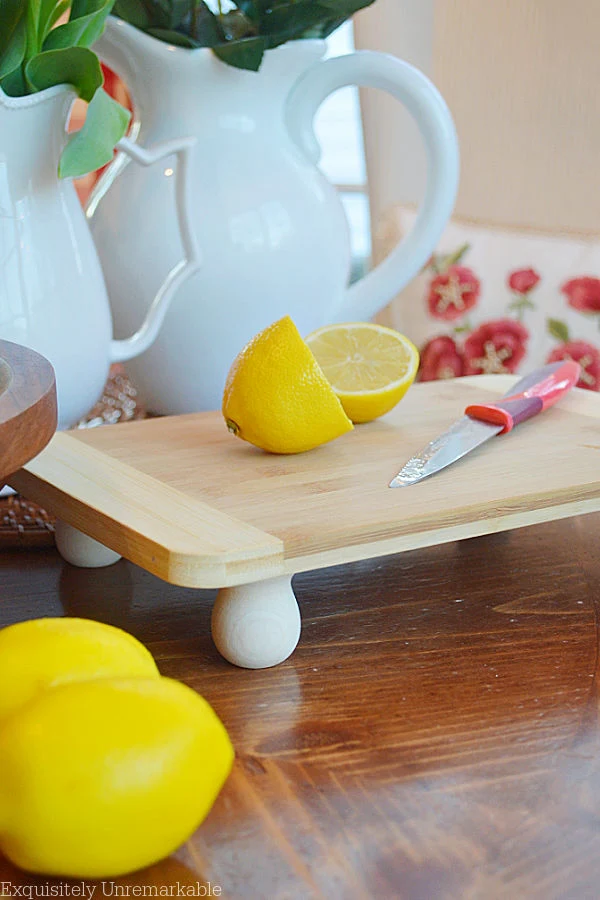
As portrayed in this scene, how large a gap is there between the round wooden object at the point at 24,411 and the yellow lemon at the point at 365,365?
0.98 feet

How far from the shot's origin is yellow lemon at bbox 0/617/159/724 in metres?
0.37

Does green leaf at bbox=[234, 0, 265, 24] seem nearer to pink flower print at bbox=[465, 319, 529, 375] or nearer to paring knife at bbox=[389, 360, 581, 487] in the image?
paring knife at bbox=[389, 360, 581, 487]

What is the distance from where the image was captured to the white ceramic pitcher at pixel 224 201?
92 cm

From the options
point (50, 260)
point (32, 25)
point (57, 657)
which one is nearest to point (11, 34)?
point (32, 25)

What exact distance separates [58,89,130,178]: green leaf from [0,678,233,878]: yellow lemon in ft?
1.63

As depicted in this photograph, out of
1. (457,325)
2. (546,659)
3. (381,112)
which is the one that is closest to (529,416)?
(546,659)

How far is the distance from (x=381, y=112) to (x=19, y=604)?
1.48 meters

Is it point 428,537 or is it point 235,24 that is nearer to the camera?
point 428,537

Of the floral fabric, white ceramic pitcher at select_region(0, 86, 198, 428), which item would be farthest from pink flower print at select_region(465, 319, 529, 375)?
white ceramic pitcher at select_region(0, 86, 198, 428)

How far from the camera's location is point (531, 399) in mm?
753

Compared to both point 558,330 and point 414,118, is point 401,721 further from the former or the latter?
point 558,330

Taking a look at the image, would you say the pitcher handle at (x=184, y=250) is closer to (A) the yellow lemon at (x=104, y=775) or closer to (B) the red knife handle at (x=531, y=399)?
(B) the red knife handle at (x=531, y=399)

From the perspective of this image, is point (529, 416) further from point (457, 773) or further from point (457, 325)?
point (457, 325)

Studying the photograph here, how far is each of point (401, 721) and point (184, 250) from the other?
0.54 meters
